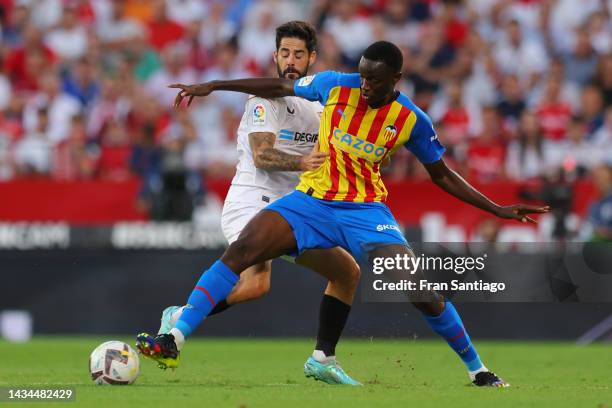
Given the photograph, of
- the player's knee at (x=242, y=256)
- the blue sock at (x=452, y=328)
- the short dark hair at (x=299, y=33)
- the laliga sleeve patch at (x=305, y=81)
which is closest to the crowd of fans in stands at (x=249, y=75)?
the short dark hair at (x=299, y=33)

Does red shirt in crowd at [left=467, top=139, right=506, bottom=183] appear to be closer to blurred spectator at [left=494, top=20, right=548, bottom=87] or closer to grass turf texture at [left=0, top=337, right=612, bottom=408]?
grass turf texture at [left=0, top=337, right=612, bottom=408]

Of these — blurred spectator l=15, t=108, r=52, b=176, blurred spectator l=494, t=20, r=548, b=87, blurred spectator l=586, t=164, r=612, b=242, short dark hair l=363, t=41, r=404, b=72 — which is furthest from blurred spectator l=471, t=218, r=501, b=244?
short dark hair l=363, t=41, r=404, b=72

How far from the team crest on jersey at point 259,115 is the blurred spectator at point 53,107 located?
7.81 metres

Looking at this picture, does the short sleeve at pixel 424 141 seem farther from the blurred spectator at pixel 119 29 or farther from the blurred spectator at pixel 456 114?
the blurred spectator at pixel 119 29

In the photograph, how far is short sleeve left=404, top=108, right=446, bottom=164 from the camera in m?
8.52

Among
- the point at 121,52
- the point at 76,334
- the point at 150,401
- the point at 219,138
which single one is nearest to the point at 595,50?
the point at 219,138

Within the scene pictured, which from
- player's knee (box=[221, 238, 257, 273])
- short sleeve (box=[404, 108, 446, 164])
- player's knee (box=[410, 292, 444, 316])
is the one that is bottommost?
player's knee (box=[410, 292, 444, 316])

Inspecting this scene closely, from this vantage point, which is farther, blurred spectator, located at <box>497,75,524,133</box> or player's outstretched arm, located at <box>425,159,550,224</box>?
blurred spectator, located at <box>497,75,524,133</box>

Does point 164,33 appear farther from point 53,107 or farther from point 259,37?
point 53,107

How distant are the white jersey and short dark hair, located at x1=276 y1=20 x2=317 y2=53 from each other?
42 cm

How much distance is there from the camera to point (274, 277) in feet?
47.7

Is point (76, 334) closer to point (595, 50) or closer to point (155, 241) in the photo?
point (155, 241)

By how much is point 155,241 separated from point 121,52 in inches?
207

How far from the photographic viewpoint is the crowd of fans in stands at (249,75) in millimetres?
15641
